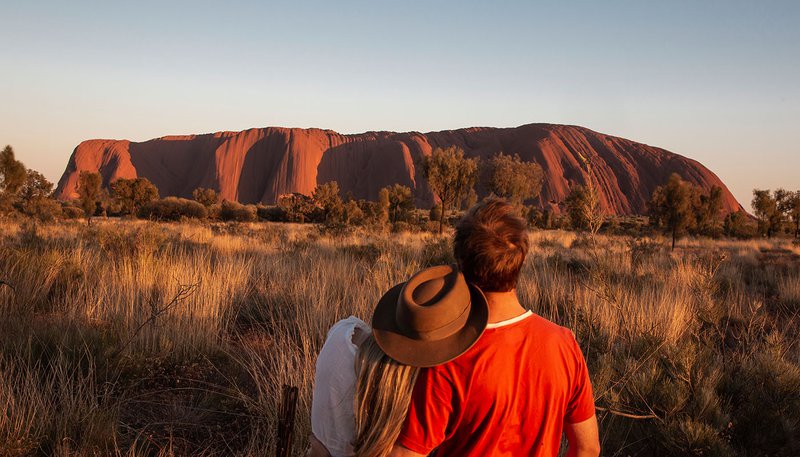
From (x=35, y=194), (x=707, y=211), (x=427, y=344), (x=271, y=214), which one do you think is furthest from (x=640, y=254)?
(x=271, y=214)

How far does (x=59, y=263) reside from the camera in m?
6.98

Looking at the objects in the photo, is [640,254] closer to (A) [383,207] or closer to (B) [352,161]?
(A) [383,207]

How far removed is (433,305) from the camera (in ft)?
4.97

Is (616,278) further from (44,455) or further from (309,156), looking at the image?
(309,156)

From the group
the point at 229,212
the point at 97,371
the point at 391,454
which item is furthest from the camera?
the point at 229,212

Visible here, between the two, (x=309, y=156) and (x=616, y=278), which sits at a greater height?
(x=309, y=156)

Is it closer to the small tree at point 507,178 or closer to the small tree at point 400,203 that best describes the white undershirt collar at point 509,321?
the small tree at point 400,203

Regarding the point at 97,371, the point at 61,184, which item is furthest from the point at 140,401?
the point at 61,184

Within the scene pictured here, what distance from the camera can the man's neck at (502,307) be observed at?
5.76 feet

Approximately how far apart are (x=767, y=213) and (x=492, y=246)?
4058 centimetres

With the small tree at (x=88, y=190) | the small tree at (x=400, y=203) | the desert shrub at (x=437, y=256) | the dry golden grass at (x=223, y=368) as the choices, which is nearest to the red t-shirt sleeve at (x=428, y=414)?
the dry golden grass at (x=223, y=368)

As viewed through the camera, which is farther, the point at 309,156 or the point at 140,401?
the point at 309,156

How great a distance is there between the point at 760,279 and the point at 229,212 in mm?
40923

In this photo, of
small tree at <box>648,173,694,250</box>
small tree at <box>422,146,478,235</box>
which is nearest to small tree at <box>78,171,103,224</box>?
small tree at <box>422,146,478,235</box>
